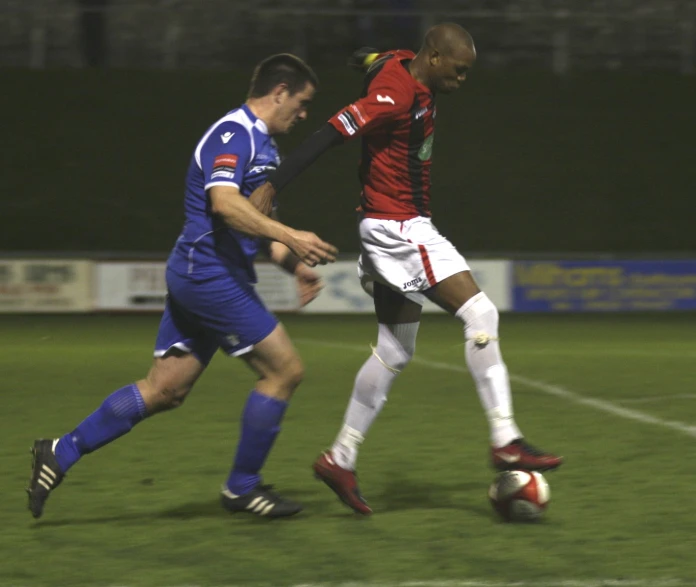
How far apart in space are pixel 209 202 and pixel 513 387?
180 inches

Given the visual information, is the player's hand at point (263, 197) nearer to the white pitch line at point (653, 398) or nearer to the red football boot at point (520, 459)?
the red football boot at point (520, 459)

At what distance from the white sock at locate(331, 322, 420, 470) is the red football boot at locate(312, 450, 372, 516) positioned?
104 millimetres

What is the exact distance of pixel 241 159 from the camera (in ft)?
14.6

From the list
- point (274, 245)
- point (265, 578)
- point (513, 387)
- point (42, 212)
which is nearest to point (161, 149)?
point (42, 212)

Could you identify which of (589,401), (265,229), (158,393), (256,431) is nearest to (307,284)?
(265,229)

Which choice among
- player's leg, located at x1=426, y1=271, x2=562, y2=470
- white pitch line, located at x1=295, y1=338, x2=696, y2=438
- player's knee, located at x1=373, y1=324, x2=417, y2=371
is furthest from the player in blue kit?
white pitch line, located at x1=295, y1=338, x2=696, y2=438

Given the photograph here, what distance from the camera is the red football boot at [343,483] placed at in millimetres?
4809

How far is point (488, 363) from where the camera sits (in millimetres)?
4746

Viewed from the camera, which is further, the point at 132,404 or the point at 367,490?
the point at 367,490

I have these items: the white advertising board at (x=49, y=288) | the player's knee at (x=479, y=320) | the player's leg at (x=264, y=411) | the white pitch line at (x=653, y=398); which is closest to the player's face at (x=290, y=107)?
the player's leg at (x=264, y=411)

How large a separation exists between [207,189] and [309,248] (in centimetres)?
45

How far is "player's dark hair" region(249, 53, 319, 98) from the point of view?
4617 millimetres

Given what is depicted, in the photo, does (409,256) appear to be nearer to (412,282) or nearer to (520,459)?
(412,282)

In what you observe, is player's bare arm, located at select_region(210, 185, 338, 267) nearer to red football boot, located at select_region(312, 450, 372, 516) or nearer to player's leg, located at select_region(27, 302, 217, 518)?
player's leg, located at select_region(27, 302, 217, 518)
